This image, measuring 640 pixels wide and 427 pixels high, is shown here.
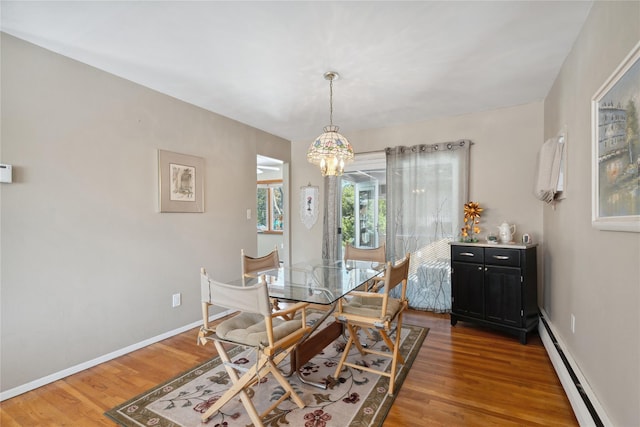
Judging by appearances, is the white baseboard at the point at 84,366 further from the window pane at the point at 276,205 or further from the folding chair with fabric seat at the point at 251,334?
the window pane at the point at 276,205

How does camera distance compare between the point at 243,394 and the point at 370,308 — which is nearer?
the point at 243,394

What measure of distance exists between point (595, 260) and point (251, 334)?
1.99m

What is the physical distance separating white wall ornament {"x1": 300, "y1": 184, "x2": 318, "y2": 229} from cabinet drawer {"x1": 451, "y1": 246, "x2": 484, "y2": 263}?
220cm

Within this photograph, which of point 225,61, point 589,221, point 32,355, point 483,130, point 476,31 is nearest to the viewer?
point 589,221

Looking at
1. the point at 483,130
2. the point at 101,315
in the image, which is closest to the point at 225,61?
the point at 101,315

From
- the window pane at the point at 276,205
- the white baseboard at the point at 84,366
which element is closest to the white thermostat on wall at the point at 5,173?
the white baseboard at the point at 84,366

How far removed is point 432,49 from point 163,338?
355 centimetres

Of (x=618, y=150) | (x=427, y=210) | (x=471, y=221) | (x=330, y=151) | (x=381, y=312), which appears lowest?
(x=381, y=312)

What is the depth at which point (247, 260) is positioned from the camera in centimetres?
285

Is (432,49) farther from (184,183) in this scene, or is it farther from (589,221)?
(184,183)

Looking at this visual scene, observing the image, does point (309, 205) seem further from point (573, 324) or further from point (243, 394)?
point (573, 324)

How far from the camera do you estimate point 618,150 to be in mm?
1383

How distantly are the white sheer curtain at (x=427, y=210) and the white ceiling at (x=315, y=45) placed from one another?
0.80 m

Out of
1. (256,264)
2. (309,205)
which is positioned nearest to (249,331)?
(256,264)
